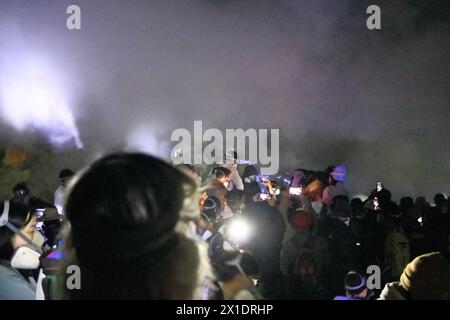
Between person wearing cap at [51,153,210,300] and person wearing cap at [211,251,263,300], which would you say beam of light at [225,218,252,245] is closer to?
person wearing cap at [211,251,263,300]

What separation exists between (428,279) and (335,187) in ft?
8.30

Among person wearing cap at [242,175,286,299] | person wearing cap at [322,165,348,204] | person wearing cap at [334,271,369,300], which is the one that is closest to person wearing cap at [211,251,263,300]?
person wearing cap at [334,271,369,300]

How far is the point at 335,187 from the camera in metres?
4.61

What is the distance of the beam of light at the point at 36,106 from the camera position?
7070 mm

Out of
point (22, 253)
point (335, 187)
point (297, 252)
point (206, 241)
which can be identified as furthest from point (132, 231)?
point (335, 187)

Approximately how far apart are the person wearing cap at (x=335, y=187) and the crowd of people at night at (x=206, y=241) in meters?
0.01

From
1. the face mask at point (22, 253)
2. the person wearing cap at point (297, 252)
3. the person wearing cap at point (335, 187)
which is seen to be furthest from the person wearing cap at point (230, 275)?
the person wearing cap at point (335, 187)

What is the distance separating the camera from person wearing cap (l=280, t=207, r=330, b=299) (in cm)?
335

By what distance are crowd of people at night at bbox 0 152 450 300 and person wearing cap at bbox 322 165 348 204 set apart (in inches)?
0.4

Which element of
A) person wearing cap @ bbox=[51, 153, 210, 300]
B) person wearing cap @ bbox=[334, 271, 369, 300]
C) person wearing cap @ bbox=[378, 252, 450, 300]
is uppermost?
A: person wearing cap @ bbox=[51, 153, 210, 300]

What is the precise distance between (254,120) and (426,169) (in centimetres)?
295

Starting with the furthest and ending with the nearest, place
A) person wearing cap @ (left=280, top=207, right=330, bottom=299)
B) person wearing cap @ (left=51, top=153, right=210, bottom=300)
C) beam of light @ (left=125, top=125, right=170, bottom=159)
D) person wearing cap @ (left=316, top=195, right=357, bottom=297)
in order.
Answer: beam of light @ (left=125, top=125, right=170, bottom=159) → person wearing cap @ (left=316, top=195, right=357, bottom=297) → person wearing cap @ (left=280, top=207, right=330, bottom=299) → person wearing cap @ (left=51, top=153, right=210, bottom=300)

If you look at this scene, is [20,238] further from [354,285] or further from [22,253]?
[354,285]
